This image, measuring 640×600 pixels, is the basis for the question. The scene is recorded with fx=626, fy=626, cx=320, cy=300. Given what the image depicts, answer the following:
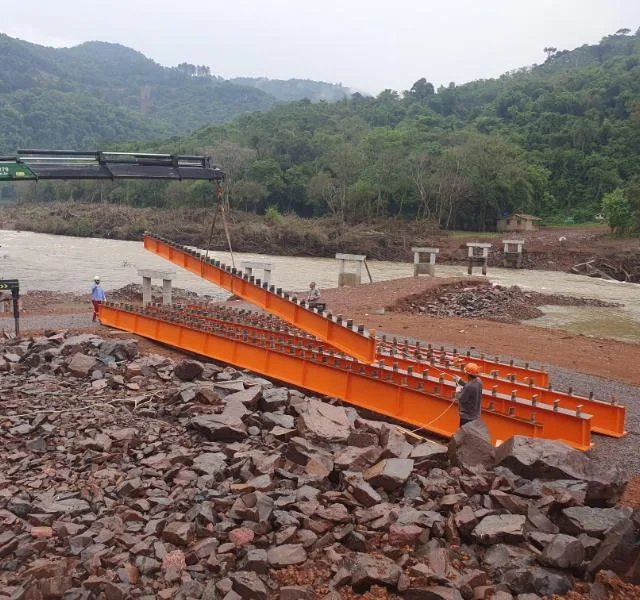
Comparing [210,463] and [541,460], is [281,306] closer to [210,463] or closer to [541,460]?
[210,463]

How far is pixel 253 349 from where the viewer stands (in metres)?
10.5

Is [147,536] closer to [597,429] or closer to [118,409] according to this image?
[118,409]

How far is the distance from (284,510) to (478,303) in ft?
61.0

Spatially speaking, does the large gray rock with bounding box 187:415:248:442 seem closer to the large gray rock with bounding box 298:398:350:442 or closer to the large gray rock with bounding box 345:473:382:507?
the large gray rock with bounding box 298:398:350:442

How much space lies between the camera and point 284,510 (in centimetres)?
518

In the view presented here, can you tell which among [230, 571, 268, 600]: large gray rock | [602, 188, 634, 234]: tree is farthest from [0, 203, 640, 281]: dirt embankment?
[230, 571, 268, 600]: large gray rock

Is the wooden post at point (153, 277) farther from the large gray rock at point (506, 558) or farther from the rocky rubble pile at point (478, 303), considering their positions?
the large gray rock at point (506, 558)

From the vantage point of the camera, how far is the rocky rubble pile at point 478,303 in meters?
21.4

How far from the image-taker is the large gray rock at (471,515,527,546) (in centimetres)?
479

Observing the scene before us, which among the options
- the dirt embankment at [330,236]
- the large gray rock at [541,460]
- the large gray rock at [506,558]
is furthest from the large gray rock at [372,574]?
the dirt embankment at [330,236]

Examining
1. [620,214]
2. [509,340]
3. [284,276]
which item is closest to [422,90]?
[620,214]

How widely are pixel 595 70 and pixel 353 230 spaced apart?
67068mm

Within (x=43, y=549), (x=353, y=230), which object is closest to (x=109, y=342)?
(x=43, y=549)

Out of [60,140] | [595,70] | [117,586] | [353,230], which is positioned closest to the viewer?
[117,586]
